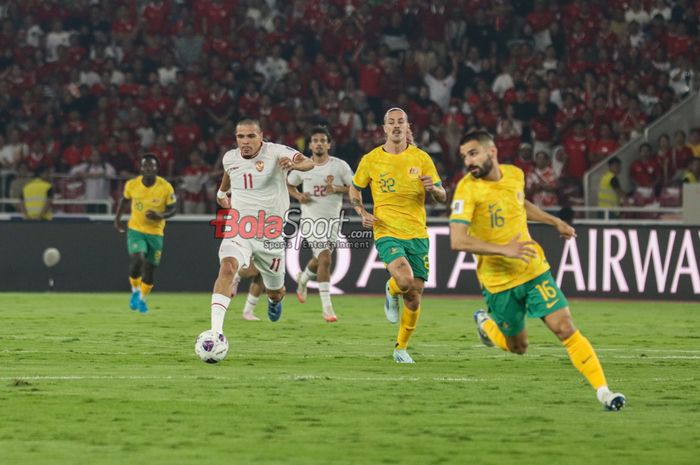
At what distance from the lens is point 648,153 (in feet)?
81.8

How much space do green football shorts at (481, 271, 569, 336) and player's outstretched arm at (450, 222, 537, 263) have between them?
0.26 metres

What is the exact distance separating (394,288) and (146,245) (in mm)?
8114

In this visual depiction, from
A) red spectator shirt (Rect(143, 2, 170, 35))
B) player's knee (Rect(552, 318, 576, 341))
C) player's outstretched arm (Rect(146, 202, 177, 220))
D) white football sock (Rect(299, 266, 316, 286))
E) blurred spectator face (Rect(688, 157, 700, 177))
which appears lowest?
white football sock (Rect(299, 266, 316, 286))

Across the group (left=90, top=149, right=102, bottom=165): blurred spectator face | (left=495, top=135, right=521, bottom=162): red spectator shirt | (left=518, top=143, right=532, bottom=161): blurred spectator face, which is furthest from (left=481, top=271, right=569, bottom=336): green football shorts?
(left=90, top=149, right=102, bottom=165): blurred spectator face

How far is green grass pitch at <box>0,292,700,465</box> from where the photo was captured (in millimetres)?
8266

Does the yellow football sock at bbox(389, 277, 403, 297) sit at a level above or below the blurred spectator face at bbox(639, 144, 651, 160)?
below

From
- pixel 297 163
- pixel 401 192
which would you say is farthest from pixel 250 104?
pixel 401 192

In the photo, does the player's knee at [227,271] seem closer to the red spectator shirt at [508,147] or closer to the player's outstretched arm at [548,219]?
the player's outstretched arm at [548,219]

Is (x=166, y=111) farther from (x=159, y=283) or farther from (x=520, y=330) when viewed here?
(x=520, y=330)

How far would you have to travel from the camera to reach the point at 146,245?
69.4 ft

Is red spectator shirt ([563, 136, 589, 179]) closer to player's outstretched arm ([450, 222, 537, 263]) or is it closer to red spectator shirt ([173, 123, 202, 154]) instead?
red spectator shirt ([173, 123, 202, 154])

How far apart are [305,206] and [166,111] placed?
1019 cm

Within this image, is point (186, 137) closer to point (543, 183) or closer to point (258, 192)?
point (543, 183)

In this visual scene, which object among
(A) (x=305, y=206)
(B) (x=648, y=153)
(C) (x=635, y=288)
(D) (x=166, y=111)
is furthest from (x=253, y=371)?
(D) (x=166, y=111)
